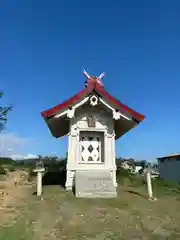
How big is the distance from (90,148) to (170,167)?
108 feet

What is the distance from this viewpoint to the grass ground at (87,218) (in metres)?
6.27

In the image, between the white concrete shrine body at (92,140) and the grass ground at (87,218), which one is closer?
the grass ground at (87,218)

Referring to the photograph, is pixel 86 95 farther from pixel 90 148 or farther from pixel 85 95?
pixel 90 148

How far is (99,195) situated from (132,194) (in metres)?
1.74

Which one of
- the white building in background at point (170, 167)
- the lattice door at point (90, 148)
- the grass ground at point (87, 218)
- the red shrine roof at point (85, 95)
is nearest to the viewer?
the grass ground at point (87, 218)

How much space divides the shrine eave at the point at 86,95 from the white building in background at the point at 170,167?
3005 centimetres

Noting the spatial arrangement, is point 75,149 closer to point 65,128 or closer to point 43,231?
point 65,128

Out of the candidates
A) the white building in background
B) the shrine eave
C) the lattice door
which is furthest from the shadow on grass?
the white building in background

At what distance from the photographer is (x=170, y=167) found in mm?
41719

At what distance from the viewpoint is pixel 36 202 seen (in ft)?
29.0

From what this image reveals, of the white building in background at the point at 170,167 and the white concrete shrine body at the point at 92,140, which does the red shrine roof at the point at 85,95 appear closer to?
the white concrete shrine body at the point at 92,140

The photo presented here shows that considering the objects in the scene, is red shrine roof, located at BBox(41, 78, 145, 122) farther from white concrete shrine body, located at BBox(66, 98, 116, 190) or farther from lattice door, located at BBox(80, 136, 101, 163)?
lattice door, located at BBox(80, 136, 101, 163)

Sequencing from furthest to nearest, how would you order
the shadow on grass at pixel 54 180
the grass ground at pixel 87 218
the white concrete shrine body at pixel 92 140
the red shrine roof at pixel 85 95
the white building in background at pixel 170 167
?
the white building in background at pixel 170 167 → the shadow on grass at pixel 54 180 → the white concrete shrine body at pixel 92 140 → the red shrine roof at pixel 85 95 → the grass ground at pixel 87 218

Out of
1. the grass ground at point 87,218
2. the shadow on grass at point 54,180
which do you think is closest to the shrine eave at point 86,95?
the grass ground at point 87,218
